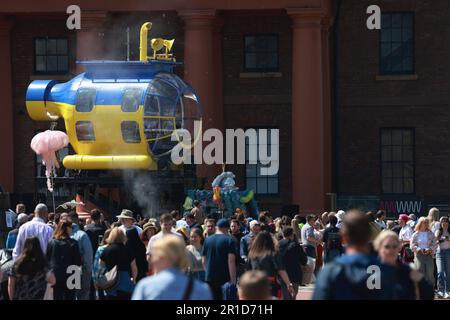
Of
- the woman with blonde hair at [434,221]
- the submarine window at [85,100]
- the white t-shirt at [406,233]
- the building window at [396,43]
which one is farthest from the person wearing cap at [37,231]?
the building window at [396,43]

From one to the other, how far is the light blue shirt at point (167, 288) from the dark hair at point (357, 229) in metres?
1.12

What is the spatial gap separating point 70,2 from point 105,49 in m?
1.48

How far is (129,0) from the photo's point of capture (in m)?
37.1

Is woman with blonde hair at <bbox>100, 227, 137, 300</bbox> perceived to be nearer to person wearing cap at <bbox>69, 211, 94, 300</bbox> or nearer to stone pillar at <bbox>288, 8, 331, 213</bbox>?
person wearing cap at <bbox>69, 211, 94, 300</bbox>

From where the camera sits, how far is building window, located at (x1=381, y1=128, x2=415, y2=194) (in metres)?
41.3

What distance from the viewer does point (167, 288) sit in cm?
1041

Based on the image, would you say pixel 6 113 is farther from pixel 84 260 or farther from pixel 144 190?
pixel 84 260

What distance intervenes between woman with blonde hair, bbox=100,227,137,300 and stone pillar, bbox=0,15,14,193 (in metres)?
22.5

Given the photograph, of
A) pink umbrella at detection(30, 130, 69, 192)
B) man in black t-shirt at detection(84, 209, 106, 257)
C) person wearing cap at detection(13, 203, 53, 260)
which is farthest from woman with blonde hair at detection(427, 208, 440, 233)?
pink umbrella at detection(30, 130, 69, 192)

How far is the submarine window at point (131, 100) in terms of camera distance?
3014 cm

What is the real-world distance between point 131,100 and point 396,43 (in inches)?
523

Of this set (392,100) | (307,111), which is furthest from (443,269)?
(392,100)
